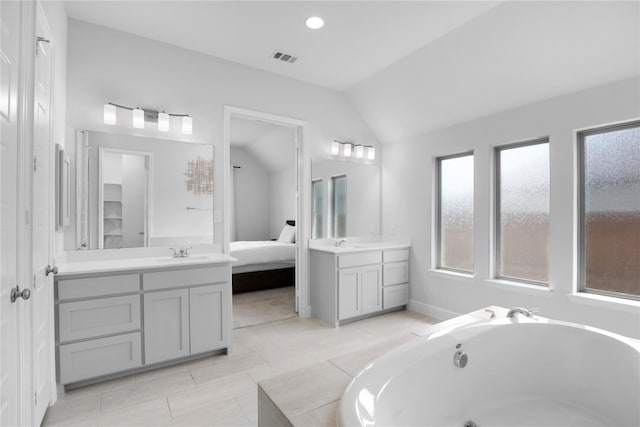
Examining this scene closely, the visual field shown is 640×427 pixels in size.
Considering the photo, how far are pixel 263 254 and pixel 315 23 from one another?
10.7 feet

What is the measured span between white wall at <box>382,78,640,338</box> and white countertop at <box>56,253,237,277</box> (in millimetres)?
2381

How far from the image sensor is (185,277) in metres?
2.51

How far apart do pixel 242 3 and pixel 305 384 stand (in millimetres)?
2596

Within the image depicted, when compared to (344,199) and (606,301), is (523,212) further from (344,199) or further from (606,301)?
(344,199)

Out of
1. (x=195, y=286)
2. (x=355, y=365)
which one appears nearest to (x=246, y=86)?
(x=195, y=286)

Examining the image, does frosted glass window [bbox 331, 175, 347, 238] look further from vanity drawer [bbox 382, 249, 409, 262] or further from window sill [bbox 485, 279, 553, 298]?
window sill [bbox 485, 279, 553, 298]

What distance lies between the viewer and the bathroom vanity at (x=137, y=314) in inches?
83.7

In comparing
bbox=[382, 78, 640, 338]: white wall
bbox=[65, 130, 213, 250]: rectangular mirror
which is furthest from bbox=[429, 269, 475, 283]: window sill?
bbox=[65, 130, 213, 250]: rectangular mirror

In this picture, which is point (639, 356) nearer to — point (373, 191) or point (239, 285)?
point (373, 191)

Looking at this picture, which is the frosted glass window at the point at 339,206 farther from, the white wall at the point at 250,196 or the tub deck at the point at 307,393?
the white wall at the point at 250,196

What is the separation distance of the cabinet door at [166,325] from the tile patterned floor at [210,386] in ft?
0.51

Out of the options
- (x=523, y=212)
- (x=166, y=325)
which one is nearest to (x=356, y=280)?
(x=523, y=212)

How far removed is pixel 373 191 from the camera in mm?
4336

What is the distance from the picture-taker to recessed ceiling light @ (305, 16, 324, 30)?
2564 millimetres
